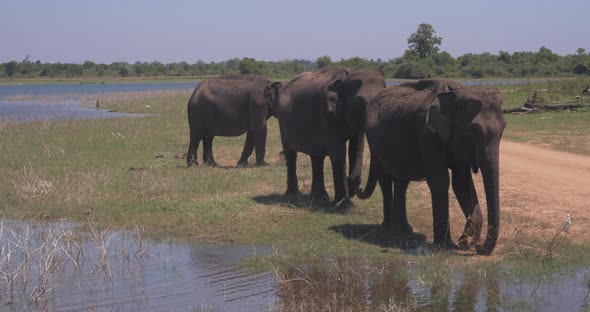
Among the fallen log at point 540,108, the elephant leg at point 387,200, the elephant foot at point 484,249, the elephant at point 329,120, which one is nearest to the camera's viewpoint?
the elephant foot at point 484,249

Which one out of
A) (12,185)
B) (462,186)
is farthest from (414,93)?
(12,185)

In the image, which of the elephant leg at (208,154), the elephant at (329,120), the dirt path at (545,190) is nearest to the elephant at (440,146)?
the elephant at (329,120)

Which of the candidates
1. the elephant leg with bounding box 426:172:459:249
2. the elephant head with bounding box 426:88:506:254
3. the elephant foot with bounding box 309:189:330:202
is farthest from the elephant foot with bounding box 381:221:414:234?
the elephant foot with bounding box 309:189:330:202

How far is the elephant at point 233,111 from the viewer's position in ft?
63.7

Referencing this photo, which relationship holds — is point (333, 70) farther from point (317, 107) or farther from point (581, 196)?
point (581, 196)

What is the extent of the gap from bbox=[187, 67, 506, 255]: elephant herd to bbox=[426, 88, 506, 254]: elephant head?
1 cm

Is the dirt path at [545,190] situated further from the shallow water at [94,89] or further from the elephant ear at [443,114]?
the shallow water at [94,89]

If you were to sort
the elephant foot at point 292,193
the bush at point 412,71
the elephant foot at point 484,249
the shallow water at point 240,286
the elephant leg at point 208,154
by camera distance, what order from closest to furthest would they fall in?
the shallow water at point 240,286 < the elephant foot at point 484,249 < the elephant foot at point 292,193 < the elephant leg at point 208,154 < the bush at point 412,71

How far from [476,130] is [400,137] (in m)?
1.60

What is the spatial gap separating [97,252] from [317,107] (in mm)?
4600

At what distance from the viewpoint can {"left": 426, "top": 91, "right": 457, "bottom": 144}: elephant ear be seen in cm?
1008

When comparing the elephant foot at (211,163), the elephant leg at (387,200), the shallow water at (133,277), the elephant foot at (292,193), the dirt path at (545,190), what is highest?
the elephant leg at (387,200)

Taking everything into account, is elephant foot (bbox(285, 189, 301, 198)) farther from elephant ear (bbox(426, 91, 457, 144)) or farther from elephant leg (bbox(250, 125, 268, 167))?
elephant ear (bbox(426, 91, 457, 144))

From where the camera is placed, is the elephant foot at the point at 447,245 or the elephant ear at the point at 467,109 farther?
the elephant foot at the point at 447,245
